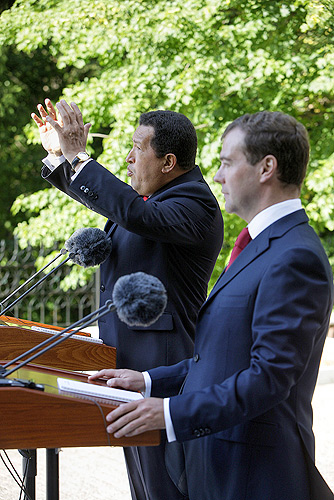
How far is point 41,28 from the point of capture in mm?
6965

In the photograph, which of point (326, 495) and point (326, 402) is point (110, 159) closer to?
point (326, 402)

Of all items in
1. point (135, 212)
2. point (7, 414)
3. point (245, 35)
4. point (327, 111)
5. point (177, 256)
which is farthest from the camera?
point (327, 111)

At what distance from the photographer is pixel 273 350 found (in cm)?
162

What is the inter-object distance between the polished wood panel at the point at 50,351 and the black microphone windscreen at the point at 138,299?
2.59ft

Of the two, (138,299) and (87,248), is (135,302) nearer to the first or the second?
(138,299)

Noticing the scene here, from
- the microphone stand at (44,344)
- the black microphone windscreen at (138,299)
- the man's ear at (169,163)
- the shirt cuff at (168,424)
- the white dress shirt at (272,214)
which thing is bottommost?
the shirt cuff at (168,424)

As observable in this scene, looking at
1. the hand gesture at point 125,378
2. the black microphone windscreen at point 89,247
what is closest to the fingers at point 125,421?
the hand gesture at point 125,378

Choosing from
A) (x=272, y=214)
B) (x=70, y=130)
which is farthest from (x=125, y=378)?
(x=70, y=130)

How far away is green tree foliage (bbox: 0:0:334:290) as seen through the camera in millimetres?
6586

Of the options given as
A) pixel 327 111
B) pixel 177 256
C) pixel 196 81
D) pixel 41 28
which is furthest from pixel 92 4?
pixel 177 256

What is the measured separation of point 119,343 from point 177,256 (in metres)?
0.41

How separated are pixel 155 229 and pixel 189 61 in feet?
15.0

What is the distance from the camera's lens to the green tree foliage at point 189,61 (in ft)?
21.6

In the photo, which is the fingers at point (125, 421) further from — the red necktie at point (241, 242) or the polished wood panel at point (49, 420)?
the red necktie at point (241, 242)
